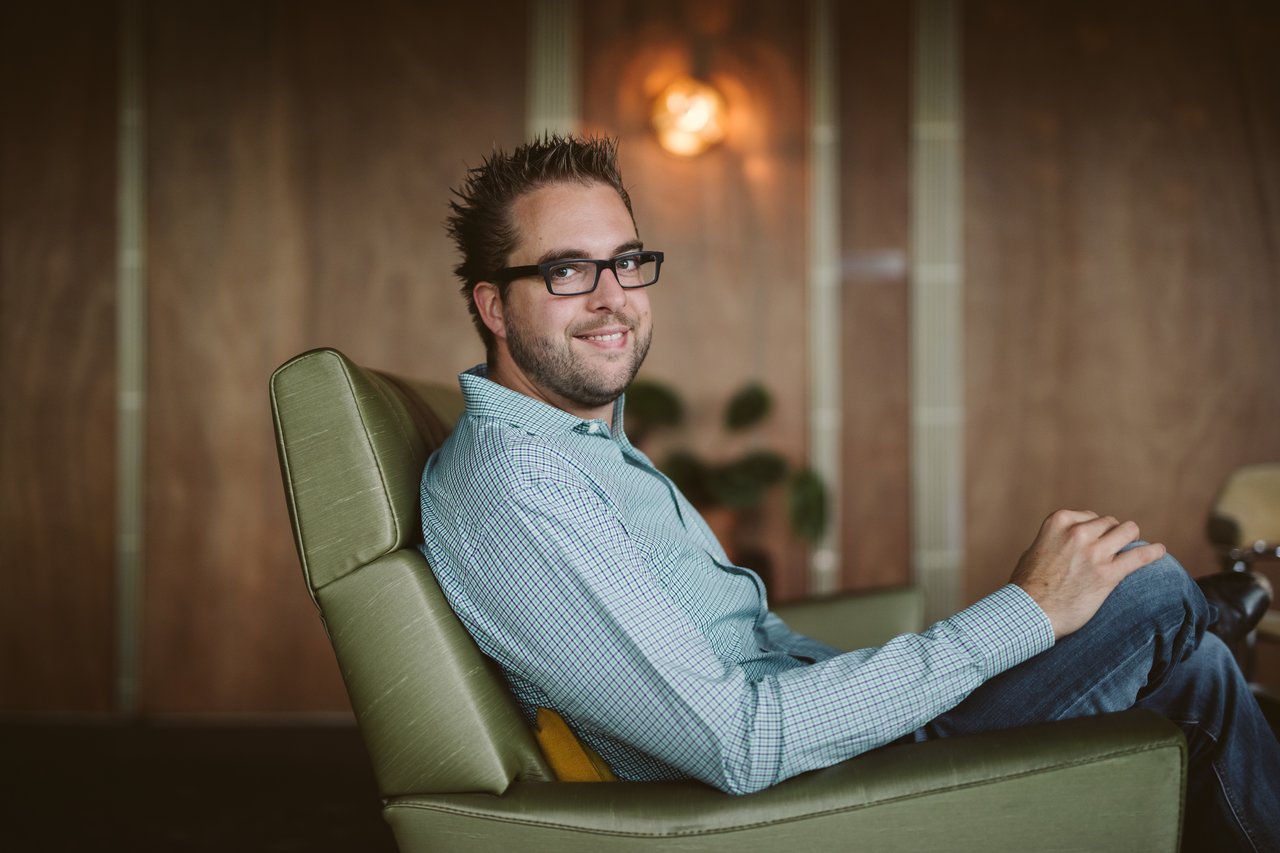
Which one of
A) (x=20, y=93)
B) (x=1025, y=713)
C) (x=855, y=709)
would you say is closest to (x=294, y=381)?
(x=855, y=709)

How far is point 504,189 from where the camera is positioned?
1.52 m

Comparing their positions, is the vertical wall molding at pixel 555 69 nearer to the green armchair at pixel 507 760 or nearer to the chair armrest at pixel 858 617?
the chair armrest at pixel 858 617

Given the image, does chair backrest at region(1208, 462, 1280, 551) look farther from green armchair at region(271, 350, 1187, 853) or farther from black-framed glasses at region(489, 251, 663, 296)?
black-framed glasses at region(489, 251, 663, 296)

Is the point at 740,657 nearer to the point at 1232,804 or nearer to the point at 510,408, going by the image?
the point at 510,408

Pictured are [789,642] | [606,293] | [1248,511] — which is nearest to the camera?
[606,293]

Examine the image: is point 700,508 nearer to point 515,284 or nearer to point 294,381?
point 515,284

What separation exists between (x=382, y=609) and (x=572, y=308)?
556 millimetres

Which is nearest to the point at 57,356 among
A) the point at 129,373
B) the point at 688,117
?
the point at 129,373

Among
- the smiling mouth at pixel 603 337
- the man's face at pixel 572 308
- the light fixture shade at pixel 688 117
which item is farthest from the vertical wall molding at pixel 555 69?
the smiling mouth at pixel 603 337

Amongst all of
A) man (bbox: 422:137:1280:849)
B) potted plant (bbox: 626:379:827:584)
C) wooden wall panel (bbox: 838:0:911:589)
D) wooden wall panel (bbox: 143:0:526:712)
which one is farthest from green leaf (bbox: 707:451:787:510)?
man (bbox: 422:137:1280:849)

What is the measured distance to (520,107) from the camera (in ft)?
11.5

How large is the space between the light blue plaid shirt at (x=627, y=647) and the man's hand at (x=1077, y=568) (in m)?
0.03

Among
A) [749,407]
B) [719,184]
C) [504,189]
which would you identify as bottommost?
[749,407]

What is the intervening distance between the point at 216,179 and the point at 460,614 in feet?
9.56
